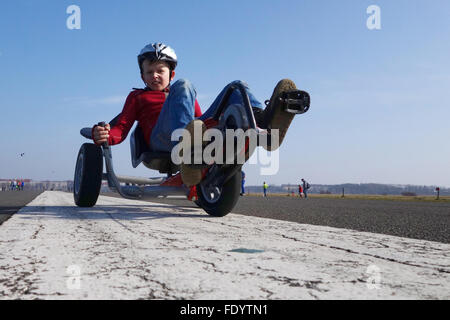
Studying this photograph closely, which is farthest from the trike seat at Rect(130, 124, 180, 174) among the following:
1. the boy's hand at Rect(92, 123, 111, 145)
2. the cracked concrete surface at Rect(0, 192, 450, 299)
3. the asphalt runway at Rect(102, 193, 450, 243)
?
the cracked concrete surface at Rect(0, 192, 450, 299)

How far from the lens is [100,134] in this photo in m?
3.85

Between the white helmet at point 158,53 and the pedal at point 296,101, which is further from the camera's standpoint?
the white helmet at point 158,53

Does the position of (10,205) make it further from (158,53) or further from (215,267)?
(215,267)

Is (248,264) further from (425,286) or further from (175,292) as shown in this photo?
(425,286)

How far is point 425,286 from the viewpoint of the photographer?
1.09m

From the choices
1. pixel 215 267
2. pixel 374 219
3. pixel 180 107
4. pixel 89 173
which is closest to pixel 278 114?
pixel 180 107

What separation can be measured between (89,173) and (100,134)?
78 cm

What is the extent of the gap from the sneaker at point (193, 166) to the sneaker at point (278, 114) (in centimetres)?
52

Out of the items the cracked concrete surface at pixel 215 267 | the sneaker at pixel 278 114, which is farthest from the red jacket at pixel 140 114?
the cracked concrete surface at pixel 215 267

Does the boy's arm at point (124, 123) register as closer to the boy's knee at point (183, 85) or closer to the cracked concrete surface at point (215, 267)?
the boy's knee at point (183, 85)

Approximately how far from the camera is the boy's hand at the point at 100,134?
3.84 meters

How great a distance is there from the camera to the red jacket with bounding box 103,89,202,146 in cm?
405
